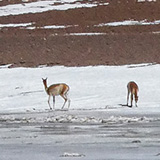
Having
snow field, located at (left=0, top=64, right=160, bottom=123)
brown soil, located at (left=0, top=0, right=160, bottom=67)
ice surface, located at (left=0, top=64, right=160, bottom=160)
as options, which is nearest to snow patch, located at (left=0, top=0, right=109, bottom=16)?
brown soil, located at (left=0, top=0, right=160, bottom=67)

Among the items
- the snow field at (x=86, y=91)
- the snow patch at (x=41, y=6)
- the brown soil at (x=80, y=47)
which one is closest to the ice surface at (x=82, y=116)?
the snow field at (x=86, y=91)

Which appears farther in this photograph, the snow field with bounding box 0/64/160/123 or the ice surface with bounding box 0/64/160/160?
the snow field with bounding box 0/64/160/123

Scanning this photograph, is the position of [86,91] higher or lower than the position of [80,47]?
lower

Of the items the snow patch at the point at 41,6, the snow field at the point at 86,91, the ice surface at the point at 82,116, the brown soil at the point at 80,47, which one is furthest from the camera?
the snow patch at the point at 41,6

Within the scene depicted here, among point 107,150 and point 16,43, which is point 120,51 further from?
point 107,150

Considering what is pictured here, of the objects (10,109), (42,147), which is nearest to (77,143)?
(42,147)

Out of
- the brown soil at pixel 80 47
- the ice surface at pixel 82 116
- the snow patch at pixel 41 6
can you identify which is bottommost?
the ice surface at pixel 82 116

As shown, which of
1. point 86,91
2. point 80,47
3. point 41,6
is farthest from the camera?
point 41,6

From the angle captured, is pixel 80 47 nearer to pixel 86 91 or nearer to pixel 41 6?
pixel 86 91

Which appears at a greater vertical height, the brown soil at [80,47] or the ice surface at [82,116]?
the brown soil at [80,47]

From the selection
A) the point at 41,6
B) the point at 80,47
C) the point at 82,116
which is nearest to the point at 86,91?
the point at 82,116

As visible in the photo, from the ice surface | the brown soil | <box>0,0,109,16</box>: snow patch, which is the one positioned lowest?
the ice surface

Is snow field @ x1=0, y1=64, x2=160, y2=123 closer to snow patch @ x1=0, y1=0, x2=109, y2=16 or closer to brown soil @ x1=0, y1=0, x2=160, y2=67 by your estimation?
brown soil @ x1=0, y1=0, x2=160, y2=67

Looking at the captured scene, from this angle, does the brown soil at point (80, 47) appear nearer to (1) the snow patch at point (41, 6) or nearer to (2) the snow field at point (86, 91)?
(2) the snow field at point (86, 91)
